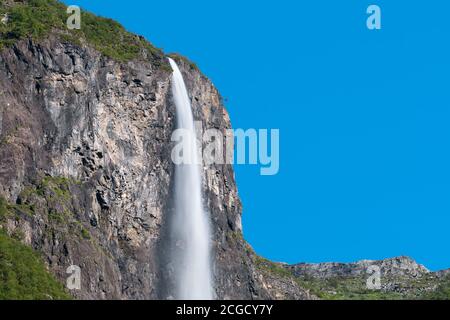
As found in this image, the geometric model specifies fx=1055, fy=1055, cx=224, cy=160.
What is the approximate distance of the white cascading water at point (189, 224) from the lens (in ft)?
410

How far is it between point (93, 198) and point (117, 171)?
5908 mm

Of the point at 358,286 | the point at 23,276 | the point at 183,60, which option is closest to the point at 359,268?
the point at 358,286

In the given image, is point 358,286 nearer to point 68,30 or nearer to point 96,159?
point 96,159

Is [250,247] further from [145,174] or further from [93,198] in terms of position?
[93,198]

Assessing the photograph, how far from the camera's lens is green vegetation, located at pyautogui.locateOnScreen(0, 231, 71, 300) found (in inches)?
A: 3553

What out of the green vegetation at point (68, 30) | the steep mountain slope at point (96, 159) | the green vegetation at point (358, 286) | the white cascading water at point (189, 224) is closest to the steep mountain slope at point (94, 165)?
the steep mountain slope at point (96, 159)

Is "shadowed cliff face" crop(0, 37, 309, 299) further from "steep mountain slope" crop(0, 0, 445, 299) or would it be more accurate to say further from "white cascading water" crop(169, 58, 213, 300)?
"white cascading water" crop(169, 58, 213, 300)

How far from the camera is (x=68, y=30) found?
125750 millimetres

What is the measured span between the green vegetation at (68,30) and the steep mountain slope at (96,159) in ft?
0.72

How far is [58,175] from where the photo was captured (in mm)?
112688

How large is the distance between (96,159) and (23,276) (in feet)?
84.9

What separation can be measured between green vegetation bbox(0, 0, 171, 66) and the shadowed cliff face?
1.78m
